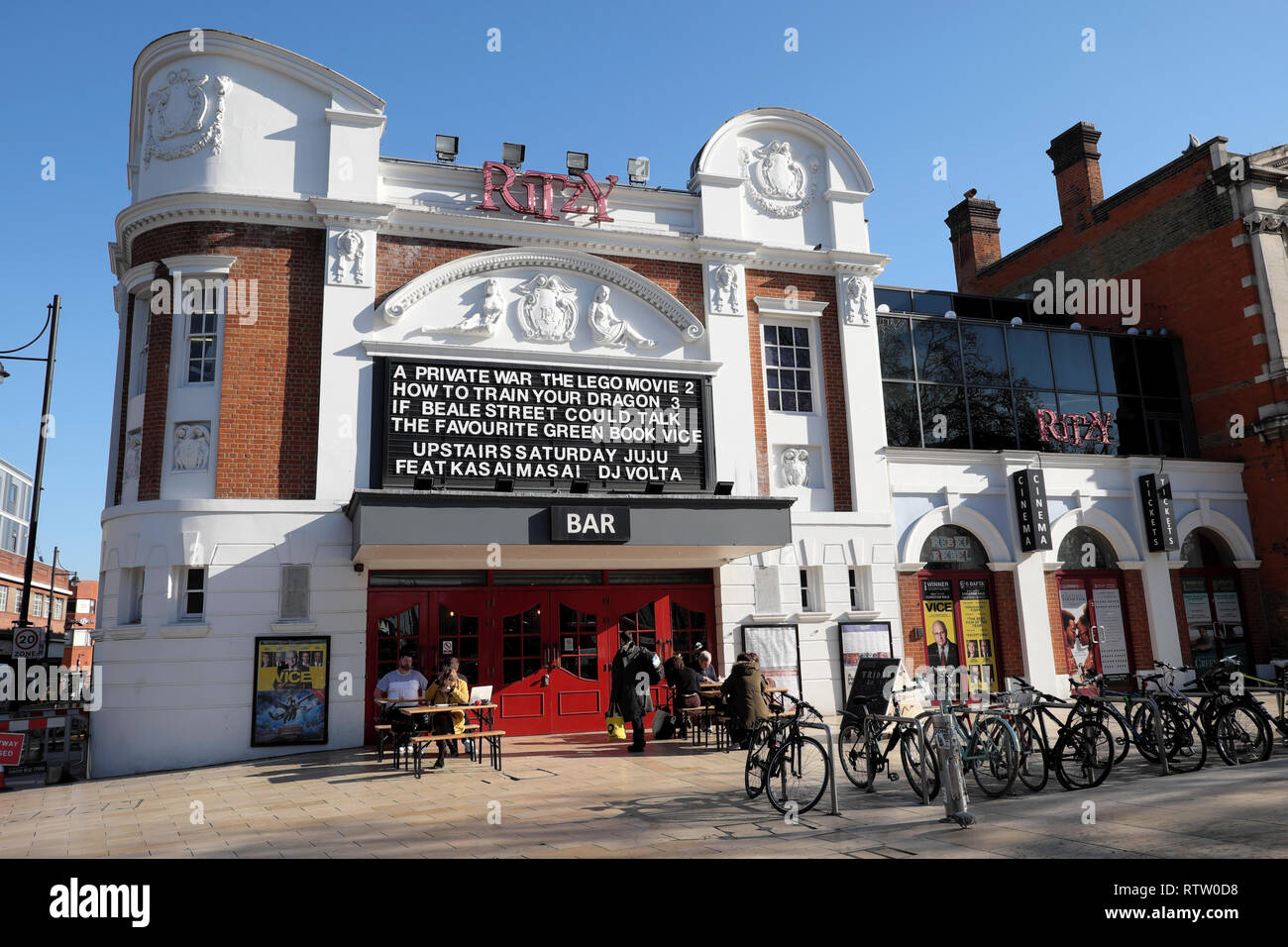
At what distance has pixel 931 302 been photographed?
2088 cm

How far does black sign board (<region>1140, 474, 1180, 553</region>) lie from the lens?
1989 cm

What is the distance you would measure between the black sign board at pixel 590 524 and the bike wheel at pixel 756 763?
4.84 metres

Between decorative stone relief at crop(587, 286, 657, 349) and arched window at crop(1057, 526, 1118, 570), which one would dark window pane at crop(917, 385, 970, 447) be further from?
decorative stone relief at crop(587, 286, 657, 349)

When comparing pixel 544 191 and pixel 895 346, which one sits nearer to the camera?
pixel 544 191

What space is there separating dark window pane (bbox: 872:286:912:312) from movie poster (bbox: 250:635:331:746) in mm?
14086

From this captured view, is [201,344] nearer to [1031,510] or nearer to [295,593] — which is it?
[295,593]

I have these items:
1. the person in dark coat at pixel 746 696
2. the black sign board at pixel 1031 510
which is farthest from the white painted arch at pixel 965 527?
the person in dark coat at pixel 746 696

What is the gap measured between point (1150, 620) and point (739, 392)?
439 inches

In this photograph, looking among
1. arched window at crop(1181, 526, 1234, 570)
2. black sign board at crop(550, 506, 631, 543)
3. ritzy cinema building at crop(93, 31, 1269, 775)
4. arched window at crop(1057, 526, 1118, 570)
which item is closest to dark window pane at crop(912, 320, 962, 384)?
ritzy cinema building at crop(93, 31, 1269, 775)

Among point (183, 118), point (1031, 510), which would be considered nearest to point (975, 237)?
point (1031, 510)

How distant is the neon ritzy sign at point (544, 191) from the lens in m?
16.7

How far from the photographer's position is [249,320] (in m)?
15.1

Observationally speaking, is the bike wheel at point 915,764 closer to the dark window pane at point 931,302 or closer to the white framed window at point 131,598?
the white framed window at point 131,598

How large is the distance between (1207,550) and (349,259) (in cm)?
2074
